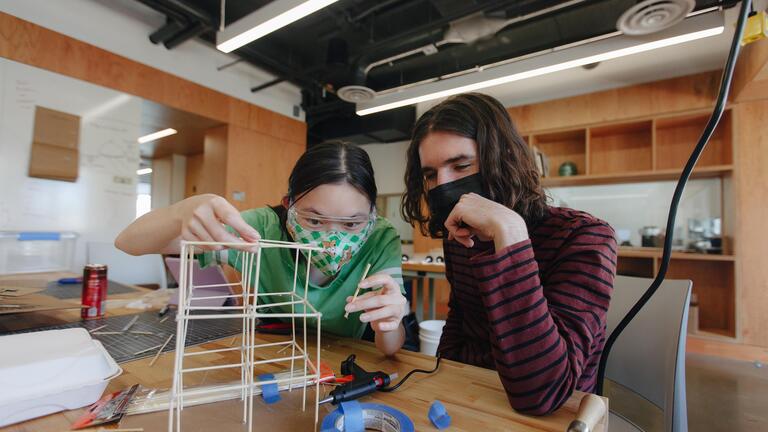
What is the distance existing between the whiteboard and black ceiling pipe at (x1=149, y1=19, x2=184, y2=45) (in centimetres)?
69

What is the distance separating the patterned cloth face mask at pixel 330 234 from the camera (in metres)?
0.93

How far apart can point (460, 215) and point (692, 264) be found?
13.8 feet

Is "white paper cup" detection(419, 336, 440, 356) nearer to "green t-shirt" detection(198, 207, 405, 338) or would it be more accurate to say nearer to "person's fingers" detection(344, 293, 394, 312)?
"green t-shirt" detection(198, 207, 405, 338)

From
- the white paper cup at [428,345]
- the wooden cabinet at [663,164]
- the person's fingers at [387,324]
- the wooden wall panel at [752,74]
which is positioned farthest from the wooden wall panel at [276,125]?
the wooden wall panel at [752,74]

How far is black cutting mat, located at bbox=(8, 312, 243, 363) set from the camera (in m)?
0.83

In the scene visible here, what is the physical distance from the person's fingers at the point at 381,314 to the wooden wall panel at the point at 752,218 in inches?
156

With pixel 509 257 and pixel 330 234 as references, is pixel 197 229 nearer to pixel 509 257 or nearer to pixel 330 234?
pixel 330 234

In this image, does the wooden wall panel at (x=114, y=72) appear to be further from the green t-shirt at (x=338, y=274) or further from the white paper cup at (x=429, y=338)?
the white paper cup at (x=429, y=338)

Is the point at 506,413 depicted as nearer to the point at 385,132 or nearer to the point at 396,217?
the point at 385,132

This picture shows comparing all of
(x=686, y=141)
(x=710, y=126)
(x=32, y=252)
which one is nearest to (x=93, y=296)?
(x=710, y=126)

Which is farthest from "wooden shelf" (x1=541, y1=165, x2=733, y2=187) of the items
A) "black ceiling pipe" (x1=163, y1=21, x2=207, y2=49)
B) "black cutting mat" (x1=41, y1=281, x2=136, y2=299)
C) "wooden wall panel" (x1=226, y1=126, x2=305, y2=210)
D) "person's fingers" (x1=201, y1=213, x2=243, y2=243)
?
"black ceiling pipe" (x1=163, y1=21, x2=207, y2=49)

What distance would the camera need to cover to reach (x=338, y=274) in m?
1.07

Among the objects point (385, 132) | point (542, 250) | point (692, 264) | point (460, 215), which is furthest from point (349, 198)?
point (385, 132)

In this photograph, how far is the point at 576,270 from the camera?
77 cm
